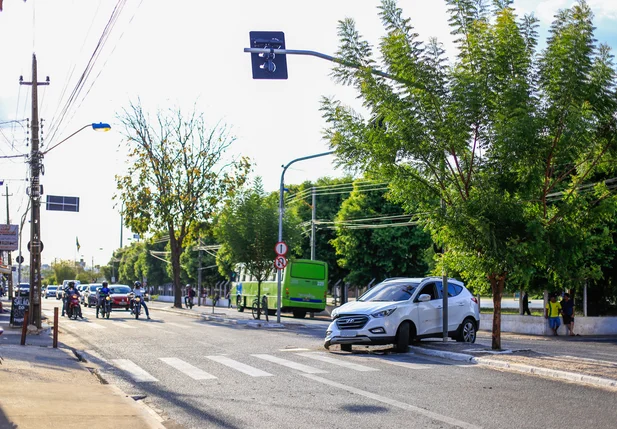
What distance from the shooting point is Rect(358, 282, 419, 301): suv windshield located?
18891 mm

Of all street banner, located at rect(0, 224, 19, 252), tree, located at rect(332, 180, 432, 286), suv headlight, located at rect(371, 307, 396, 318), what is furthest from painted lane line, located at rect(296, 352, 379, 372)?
tree, located at rect(332, 180, 432, 286)

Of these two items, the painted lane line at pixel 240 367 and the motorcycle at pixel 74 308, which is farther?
the motorcycle at pixel 74 308

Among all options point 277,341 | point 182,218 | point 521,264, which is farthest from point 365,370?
point 182,218

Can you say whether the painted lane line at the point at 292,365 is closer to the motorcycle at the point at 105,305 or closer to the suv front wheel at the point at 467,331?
the suv front wheel at the point at 467,331

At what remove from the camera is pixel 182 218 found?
164 ft

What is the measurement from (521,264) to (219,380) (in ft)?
24.2

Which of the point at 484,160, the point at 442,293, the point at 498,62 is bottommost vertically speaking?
the point at 442,293

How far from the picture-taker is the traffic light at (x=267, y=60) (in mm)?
13305

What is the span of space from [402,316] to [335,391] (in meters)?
6.89

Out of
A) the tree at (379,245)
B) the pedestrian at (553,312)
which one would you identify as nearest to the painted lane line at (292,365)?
the pedestrian at (553,312)

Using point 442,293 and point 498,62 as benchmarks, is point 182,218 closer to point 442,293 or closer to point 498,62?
point 442,293

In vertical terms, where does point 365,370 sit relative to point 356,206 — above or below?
below

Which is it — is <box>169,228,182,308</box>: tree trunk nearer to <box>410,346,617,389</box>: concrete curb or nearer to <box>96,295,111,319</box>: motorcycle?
<box>96,295,111,319</box>: motorcycle

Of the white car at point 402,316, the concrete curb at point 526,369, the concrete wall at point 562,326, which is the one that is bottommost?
the concrete wall at point 562,326
